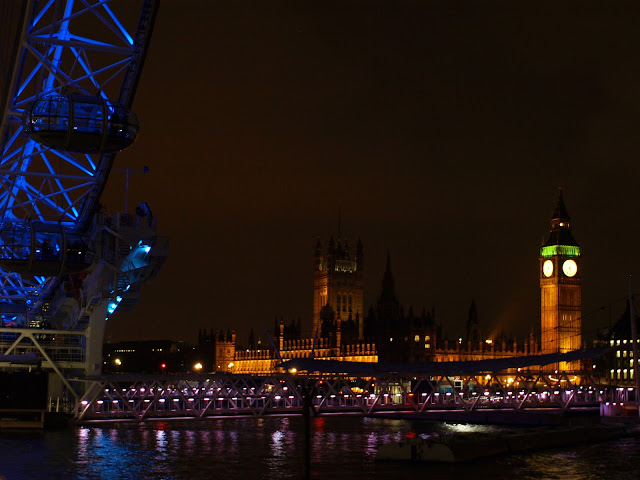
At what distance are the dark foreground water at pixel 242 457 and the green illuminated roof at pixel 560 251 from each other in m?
134

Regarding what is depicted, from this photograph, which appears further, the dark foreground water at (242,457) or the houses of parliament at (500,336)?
the houses of parliament at (500,336)

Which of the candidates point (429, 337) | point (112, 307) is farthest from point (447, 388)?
point (112, 307)

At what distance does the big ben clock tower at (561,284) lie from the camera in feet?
624

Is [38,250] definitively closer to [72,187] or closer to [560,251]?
[72,187]

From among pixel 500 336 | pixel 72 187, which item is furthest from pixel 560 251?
pixel 72 187

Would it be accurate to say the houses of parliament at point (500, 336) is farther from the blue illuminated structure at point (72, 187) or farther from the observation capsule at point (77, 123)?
the observation capsule at point (77, 123)

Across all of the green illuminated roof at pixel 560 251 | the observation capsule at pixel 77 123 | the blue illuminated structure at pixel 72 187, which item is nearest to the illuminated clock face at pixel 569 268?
the green illuminated roof at pixel 560 251

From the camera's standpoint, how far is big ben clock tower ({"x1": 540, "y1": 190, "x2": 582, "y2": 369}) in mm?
190125

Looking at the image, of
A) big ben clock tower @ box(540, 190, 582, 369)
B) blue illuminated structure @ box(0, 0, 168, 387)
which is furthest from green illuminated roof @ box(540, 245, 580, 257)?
blue illuminated structure @ box(0, 0, 168, 387)

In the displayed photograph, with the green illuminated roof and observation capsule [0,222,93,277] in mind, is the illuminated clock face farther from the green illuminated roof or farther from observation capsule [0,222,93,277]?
observation capsule [0,222,93,277]

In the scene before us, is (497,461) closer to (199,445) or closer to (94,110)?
(199,445)

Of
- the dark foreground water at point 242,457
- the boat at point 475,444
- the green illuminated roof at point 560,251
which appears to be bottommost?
the dark foreground water at point 242,457

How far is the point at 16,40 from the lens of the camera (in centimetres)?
4138

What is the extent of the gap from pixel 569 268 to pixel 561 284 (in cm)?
330
